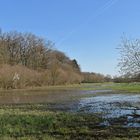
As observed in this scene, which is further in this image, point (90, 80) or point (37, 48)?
point (90, 80)

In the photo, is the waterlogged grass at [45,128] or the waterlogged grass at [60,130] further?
the waterlogged grass at [45,128]

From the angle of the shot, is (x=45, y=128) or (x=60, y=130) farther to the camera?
(x=45, y=128)

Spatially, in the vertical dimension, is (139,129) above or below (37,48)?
below

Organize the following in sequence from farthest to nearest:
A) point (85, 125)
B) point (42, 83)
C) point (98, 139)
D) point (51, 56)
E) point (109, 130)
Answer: point (51, 56)
point (42, 83)
point (85, 125)
point (109, 130)
point (98, 139)

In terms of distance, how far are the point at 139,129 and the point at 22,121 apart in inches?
238

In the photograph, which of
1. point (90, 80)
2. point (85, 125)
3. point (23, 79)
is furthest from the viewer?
point (90, 80)

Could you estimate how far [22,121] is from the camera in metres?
18.0

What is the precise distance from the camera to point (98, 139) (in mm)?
12852

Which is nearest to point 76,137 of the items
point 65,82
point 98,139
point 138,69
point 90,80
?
point 98,139

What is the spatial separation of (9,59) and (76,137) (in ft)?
248

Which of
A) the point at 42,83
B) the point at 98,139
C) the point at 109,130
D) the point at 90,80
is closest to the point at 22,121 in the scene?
the point at 109,130

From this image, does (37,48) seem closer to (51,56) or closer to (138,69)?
(51,56)

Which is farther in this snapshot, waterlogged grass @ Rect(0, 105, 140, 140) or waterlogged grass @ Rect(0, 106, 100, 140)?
Answer: waterlogged grass @ Rect(0, 106, 100, 140)

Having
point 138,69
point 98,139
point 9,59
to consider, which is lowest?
point 98,139
